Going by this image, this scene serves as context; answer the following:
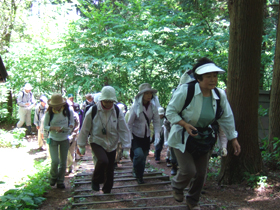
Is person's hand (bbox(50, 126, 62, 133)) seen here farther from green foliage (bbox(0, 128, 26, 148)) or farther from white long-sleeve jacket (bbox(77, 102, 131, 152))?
green foliage (bbox(0, 128, 26, 148))

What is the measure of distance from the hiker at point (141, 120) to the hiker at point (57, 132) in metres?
1.60

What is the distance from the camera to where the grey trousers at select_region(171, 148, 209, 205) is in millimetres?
3912

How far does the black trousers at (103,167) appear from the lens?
5.12 m

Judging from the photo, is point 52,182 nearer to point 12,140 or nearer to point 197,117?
point 197,117

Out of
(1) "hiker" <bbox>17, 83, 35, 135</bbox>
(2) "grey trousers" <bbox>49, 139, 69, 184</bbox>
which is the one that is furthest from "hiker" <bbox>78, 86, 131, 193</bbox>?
(1) "hiker" <bbox>17, 83, 35, 135</bbox>

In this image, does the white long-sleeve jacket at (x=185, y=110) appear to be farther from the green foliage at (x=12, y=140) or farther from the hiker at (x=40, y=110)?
the green foliage at (x=12, y=140)

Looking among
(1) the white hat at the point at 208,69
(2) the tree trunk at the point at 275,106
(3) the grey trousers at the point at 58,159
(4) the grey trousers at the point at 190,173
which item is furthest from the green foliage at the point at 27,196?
(2) the tree trunk at the point at 275,106

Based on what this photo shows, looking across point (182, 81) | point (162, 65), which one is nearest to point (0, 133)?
point (162, 65)

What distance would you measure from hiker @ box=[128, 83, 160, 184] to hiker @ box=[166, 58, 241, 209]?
85.9 inches

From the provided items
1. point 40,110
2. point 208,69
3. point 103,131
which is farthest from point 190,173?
point 40,110

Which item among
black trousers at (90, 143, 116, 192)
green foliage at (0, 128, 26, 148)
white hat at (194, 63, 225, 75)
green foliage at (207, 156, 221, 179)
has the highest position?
white hat at (194, 63, 225, 75)

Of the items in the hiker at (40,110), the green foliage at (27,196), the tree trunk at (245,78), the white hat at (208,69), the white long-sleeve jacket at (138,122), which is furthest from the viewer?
the hiker at (40,110)

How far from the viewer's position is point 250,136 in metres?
5.79

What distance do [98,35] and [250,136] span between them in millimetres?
9151
